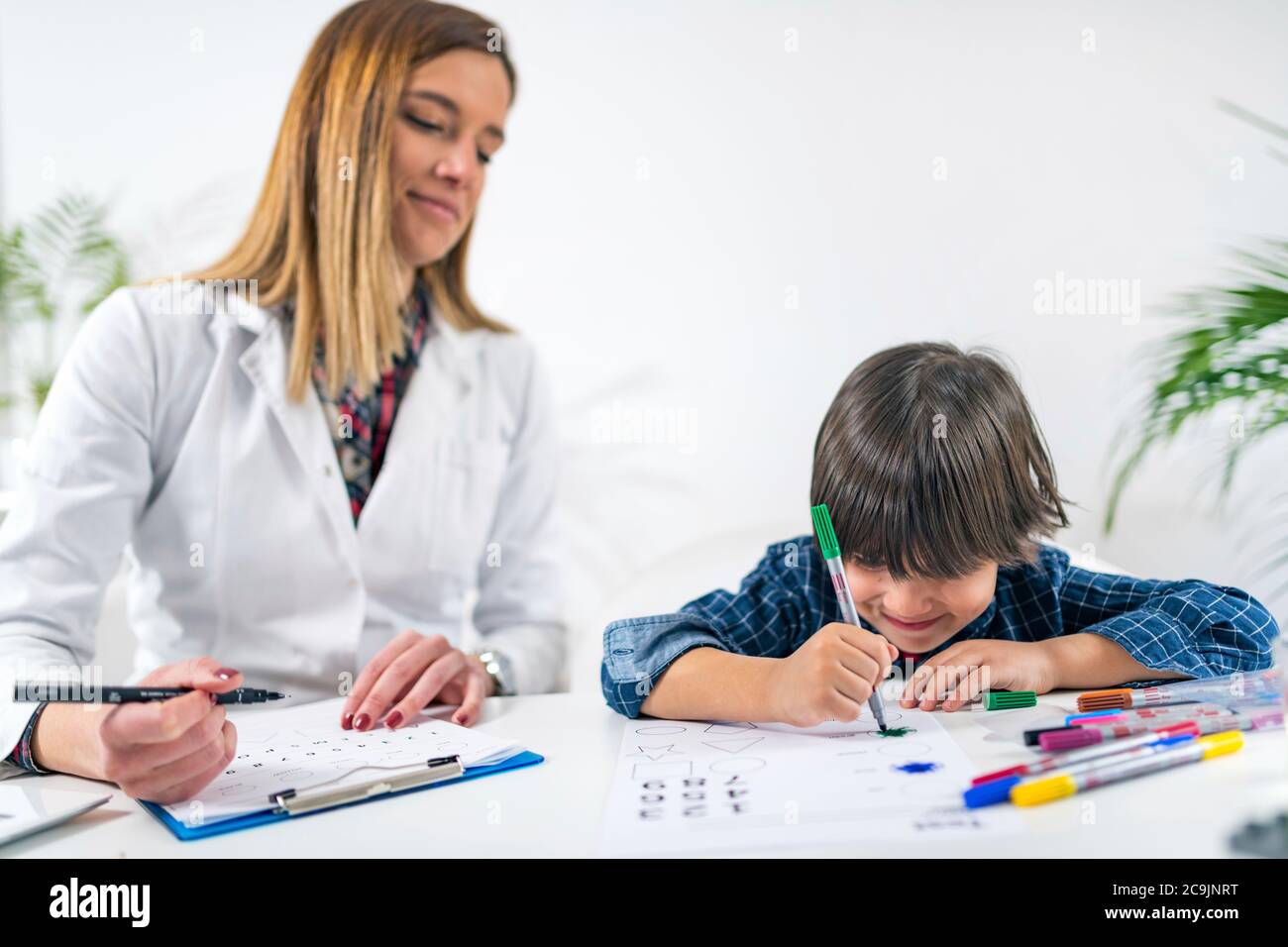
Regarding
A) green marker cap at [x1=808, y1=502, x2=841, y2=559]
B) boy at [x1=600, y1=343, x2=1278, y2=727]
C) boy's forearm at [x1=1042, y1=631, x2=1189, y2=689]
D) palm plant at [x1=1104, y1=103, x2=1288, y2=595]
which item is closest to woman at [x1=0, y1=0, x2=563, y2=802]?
boy at [x1=600, y1=343, x2=1278, y2=727]

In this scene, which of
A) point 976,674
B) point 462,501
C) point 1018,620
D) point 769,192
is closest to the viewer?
point 976,674

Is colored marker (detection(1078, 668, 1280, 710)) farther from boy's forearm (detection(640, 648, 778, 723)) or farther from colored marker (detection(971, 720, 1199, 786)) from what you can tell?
boy's forearm (detection(640, 648, 778, 723))

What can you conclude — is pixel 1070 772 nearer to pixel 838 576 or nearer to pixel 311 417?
pixel 838 576

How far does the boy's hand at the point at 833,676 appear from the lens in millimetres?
711

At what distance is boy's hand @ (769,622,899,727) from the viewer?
711 millimetres

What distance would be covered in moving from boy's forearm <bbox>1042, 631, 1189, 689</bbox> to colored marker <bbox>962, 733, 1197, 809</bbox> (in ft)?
0.57

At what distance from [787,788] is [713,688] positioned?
6.6 inches

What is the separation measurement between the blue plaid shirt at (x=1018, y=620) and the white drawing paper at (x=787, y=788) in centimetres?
9

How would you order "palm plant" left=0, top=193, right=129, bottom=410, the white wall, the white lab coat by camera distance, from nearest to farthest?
the white lab coat, the white wall, "palm plant" left=0, top=193, right=129, bottom=410

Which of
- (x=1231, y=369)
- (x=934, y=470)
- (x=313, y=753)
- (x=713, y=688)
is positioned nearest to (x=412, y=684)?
(x=313, y=753)

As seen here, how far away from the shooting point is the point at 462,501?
125 cm

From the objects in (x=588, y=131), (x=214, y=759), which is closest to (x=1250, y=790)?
(x=214, y=759)
